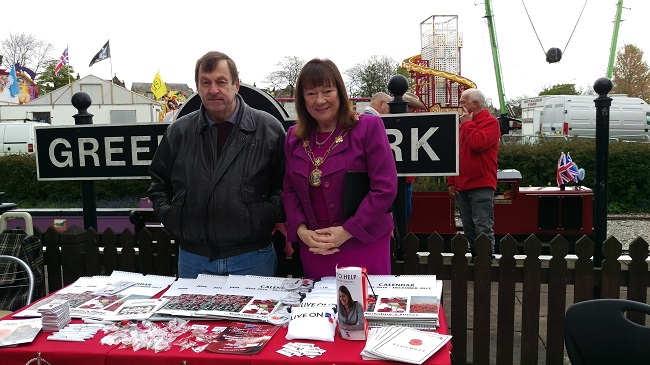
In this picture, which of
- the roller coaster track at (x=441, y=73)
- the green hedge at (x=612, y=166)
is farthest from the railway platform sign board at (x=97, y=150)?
the roller coaster track at (x=441, y=73)

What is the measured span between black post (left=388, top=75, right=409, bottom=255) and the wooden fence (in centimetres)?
23

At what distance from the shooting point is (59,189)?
13.8 metres

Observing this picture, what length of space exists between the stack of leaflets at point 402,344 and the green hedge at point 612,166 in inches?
428

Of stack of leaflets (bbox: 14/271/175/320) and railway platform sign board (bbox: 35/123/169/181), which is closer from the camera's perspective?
stack of leaflets (bbox: 14/271/175/320)

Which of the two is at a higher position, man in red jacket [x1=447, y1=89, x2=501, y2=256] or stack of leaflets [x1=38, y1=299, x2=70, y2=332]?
man in red jacket [x1=447, y1=89, x2=501, y2=256]

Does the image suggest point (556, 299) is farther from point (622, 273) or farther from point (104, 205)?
point (104, 205)

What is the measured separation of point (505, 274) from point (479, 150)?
6.44 ft

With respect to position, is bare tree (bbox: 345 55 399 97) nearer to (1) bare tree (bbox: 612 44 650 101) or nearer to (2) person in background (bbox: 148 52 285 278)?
(1) bare tree (bbox: 612 44 650 101)

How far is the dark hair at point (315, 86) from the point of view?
8.17 ft

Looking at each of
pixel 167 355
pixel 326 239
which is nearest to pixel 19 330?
pixel 167 355

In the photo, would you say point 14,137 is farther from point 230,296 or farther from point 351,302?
point 351,302

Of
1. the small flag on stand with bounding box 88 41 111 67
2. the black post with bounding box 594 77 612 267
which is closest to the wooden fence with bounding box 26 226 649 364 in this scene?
the black post with bounding box 594 77 612 267

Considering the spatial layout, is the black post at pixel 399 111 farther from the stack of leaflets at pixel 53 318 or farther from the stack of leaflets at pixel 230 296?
the stack of leaflets at pixel 53 318

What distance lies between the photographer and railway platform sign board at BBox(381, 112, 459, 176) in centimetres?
353
